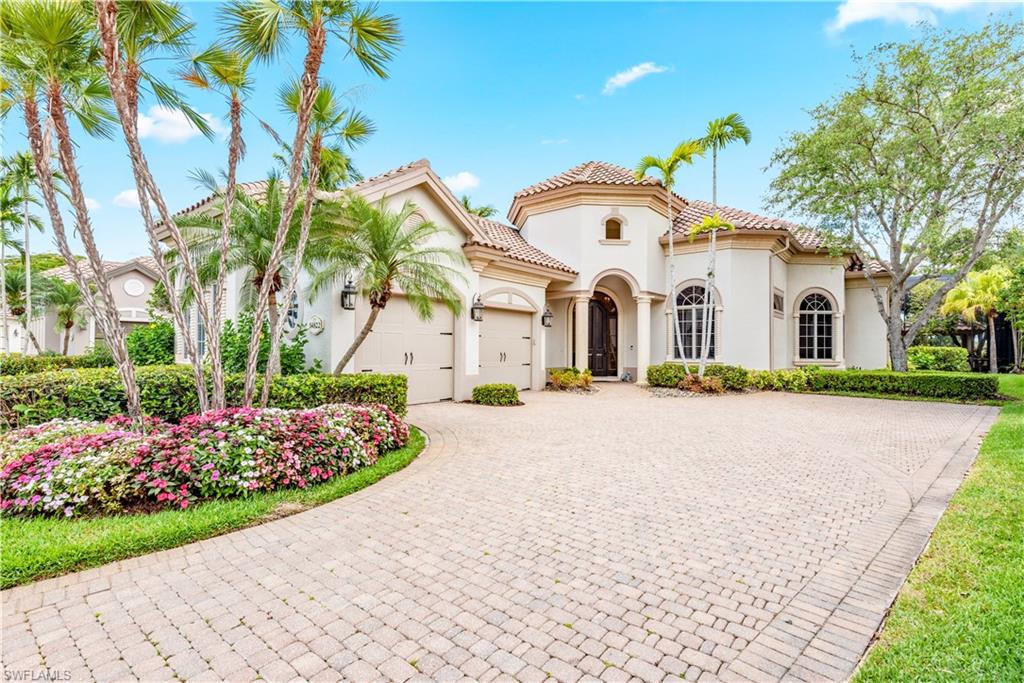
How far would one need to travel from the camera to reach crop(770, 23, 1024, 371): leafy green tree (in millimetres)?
13680

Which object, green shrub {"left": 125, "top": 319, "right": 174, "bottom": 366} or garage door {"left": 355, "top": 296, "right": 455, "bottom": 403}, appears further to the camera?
green shrub {"left": 125, "top": 319, "right": 174, "bottom": 366}

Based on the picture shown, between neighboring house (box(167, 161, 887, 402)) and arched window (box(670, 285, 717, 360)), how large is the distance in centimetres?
6

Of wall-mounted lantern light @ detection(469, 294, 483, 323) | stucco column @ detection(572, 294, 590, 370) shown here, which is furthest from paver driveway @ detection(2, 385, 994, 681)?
stucco column @ detection(572, 294, 590, 370)

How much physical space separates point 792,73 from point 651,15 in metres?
4.10

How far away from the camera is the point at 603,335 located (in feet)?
65.9

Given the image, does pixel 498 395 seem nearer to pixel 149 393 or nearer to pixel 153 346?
pixel 149 393

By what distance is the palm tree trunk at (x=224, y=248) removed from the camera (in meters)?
6.77

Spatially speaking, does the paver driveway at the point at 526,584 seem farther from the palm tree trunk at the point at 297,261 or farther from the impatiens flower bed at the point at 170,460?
the palm tree trunk at the point at 297,261

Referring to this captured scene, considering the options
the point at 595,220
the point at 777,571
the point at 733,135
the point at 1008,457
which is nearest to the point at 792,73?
the point at 733,135

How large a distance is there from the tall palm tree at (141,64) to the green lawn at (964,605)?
7.59 meters

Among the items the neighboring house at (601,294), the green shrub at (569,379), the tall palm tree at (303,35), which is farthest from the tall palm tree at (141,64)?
the green shrub at (569,379)

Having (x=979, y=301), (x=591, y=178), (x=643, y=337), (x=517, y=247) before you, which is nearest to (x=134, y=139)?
(x=517, y=247)

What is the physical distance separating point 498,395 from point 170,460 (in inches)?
327

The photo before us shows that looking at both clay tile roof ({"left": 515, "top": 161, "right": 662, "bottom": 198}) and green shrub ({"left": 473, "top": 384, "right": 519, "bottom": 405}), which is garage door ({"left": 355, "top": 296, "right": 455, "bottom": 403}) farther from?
clay tile roof ({"left": 515, "top": 161, "right": 662, "bottom": 198})
